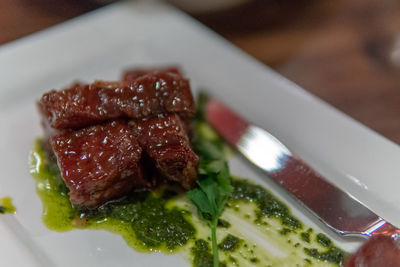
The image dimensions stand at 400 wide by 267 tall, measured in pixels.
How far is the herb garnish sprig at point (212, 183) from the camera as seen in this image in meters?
2.40

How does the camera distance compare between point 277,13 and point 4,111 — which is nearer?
point 4,111

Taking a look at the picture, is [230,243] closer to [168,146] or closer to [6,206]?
[168,146]

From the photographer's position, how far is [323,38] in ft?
13.7

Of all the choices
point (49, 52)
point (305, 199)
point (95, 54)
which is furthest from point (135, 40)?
point (305, 199)

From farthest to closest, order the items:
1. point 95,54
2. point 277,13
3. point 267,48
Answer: point 277,13 → point 267,48 → point 95,54

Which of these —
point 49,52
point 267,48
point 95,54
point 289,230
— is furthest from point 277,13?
point 289,230

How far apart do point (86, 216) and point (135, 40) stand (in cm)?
177

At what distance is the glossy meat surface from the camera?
2.04 metres

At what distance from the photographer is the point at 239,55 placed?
10.8 ft

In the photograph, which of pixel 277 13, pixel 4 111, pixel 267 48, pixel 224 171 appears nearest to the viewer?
pixel 224 171

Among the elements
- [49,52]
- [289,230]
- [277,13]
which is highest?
[49,52]

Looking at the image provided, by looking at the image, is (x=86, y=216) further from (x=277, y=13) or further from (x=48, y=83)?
(x=277, y=13)

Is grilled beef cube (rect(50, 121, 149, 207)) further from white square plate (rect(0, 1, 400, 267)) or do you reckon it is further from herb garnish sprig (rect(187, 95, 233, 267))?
herb garnish sprig (rect(187, 95, 233, 267))

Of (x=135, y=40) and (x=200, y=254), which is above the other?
(x=135, y=40)
